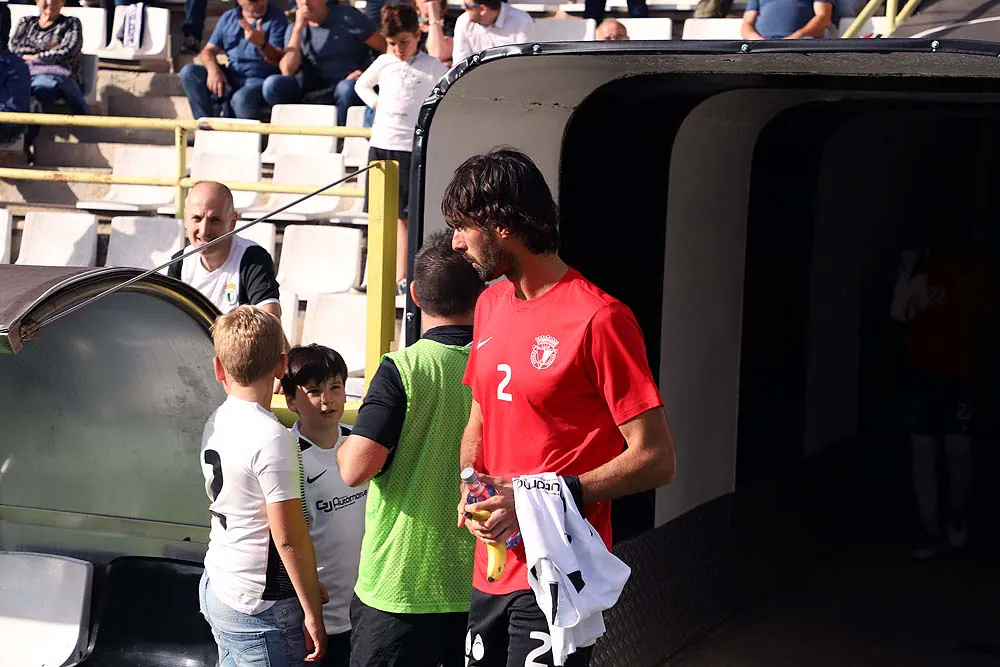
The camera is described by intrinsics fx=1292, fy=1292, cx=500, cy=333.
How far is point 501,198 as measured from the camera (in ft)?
9.68

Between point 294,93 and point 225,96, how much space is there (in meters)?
0.72

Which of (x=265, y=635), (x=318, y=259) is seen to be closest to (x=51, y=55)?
(x=318, y=259)

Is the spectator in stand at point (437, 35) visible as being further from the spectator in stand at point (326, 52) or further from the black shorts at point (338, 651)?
the black shorts at point (338, 651)

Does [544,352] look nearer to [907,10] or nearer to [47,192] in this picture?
[907,10]

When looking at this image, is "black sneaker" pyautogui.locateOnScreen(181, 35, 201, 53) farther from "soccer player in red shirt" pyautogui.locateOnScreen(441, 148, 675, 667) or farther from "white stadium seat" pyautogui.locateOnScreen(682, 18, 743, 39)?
"soccer player in red shirt" pyautogui.locateOnScreen(441, 148, 675, 667)

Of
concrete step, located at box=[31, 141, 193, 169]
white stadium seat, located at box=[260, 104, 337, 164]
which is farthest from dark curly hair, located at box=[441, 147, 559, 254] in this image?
concrete step, located at box=[31, 141, 193, 169]

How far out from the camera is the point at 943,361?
7469mm

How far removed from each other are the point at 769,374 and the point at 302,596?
3.76m

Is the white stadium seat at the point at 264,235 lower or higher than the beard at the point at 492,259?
lower

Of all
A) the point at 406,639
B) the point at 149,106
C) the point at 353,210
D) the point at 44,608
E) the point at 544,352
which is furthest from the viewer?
the point at 149,106

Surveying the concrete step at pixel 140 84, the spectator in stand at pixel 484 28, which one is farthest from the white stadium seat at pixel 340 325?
the concrete step at pixel 140 84

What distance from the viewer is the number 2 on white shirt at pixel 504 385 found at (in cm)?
303

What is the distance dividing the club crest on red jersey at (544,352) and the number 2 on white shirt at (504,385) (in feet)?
0.29

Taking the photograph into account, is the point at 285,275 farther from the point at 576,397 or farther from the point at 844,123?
the point at 576,397
